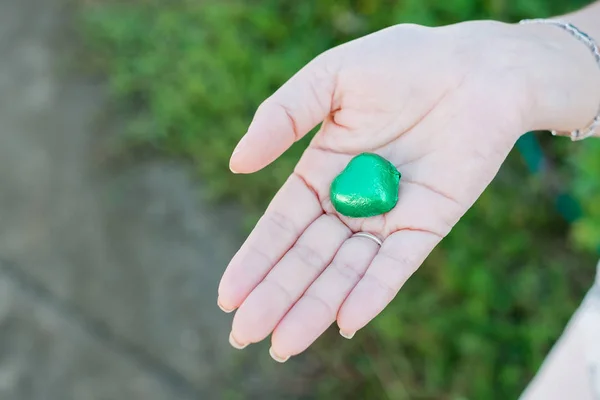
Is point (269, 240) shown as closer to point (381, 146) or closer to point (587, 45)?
point (381, 146)

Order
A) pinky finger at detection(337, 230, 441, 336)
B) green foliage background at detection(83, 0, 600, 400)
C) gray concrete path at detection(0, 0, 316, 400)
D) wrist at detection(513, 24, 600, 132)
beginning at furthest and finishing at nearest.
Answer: gray concrete path at detection(0, 0, 316, 400) → green foliage background at detection(83, 0, 600, 400) → wrist at detection(513, 24, 600, 132) → pinky finger at detection(337, 230, 441, 336)

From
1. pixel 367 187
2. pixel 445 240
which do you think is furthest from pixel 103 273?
pixel 367 187

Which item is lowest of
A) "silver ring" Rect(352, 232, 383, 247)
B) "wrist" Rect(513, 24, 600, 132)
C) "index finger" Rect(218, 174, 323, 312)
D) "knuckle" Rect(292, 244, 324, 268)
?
"silver ring" Rect(352, 232, 383, 247)

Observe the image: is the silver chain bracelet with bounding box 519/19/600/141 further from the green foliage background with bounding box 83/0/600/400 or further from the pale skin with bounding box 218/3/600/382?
the green foliage background with bounding box 83/0/600/400

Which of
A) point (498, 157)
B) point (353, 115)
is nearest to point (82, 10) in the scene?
point (353, 115)

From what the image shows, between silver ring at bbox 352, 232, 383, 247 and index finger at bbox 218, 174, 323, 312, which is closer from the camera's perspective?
index finger at bbox 218, 174, 323, 312

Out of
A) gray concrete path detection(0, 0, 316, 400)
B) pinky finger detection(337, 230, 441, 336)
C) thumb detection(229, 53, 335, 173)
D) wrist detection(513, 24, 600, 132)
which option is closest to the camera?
pinky finger detection(337, 230, 441, 336)

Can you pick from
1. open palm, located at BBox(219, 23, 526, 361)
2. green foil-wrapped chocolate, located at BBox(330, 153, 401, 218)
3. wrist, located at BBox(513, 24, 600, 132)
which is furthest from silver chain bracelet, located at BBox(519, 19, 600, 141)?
green foil-wrapped chocolate, located at BBox(330, 153, 401, 218)

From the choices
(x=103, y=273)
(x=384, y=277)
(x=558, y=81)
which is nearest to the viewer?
(x=384, y=277)
